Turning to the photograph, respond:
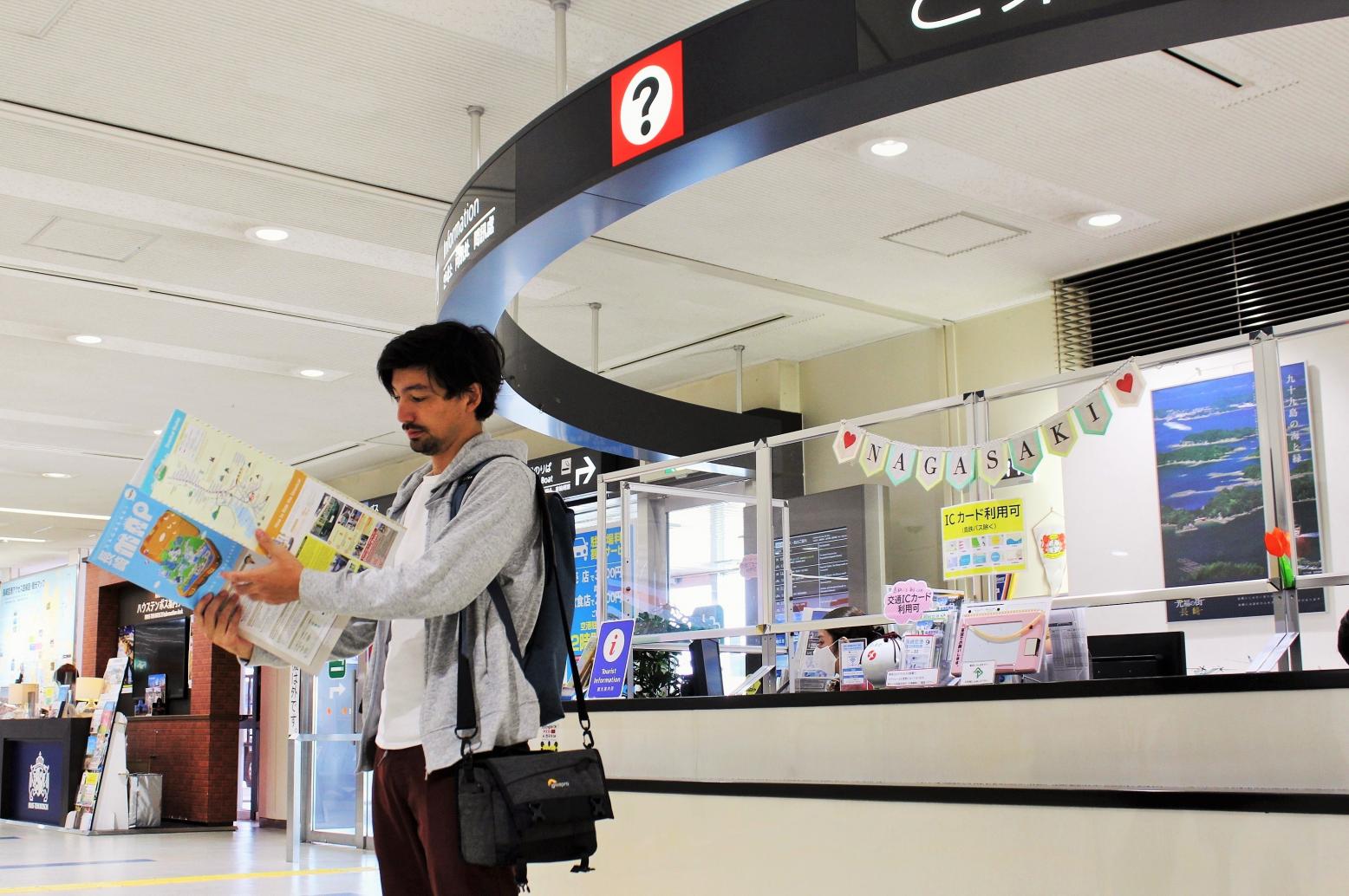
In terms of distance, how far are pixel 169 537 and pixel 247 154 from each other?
395 centimetres

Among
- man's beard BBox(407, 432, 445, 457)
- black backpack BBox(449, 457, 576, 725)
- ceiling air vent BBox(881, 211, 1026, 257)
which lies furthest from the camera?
ceiling air vent BBox(881, 211, 1026, 257)

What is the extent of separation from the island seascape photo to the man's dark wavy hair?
8.03 feet

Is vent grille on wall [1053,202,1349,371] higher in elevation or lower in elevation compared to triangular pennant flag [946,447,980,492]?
higher

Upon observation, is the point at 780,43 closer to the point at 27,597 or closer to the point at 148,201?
the point at 148,201

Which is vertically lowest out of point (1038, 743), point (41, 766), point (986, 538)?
point (41, 766)

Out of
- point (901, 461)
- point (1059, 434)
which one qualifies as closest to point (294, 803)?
point (901, 461)

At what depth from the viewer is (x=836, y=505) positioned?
6.43 metres

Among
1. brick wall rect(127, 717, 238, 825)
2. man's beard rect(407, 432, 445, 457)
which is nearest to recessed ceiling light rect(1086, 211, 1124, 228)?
man's beard rect(407, 432, 445, 457)

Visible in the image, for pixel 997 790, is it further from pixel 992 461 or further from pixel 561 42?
pixel 561 42

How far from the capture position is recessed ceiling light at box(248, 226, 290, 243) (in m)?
6.46

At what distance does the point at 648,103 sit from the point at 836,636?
274 cm

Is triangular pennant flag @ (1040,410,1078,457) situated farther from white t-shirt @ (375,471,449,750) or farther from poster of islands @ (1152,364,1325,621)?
white t-shirt @ (375,471,449,750)

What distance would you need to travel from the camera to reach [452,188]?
603 centimetres

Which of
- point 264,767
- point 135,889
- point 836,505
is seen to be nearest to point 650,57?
point 836,505
